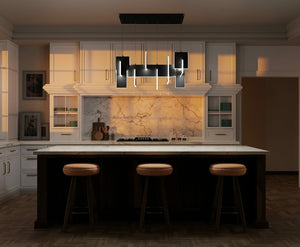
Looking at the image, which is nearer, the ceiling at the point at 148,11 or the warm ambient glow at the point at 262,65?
the ceiling at the point at 148,11

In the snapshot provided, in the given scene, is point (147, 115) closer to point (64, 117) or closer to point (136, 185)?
point (64, 117)

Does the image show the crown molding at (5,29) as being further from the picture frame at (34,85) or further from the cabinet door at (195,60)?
the cabinet door at (195,60)

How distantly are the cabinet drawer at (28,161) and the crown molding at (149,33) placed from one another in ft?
6.90

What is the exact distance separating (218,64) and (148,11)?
1719 mm

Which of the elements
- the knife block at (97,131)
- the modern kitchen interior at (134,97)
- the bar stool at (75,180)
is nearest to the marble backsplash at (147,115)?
the modern kitchen interior at (134,97)

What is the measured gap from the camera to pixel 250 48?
695cm

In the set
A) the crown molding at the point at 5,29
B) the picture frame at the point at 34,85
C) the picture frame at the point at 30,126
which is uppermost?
the crown molding at the point at 5,29

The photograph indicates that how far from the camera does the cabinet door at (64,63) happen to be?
21.8ft

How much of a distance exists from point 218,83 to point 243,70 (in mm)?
653

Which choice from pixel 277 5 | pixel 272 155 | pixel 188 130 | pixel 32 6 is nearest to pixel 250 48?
pixel 277 5

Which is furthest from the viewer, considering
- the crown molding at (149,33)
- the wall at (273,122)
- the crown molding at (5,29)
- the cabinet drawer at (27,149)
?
the wall at (273,122)

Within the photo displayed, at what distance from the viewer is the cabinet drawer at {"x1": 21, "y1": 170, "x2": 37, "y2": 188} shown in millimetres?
6473

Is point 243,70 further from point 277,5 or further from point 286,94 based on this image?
point 286,94

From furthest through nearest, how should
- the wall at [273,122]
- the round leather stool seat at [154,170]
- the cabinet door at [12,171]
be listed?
1. the wall at [273,122]
2. the cabinet door at [12,171]
3. the round leather stool seat at [154,170]
